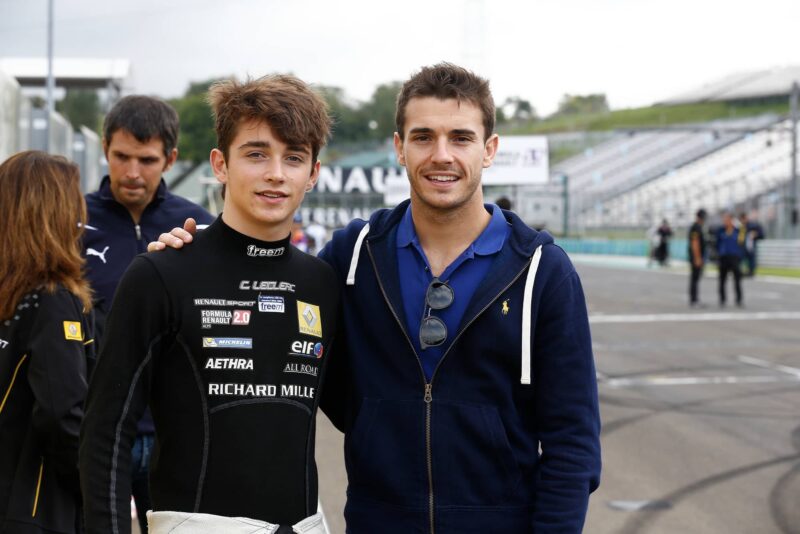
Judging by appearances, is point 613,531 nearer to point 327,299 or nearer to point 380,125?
point 327,299

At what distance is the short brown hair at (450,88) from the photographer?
2.84 metres

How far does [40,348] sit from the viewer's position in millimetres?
2951

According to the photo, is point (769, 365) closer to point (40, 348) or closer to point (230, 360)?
point (40, 348)

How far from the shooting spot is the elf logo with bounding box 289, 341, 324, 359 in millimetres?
2535

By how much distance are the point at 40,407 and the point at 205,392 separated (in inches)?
32.1

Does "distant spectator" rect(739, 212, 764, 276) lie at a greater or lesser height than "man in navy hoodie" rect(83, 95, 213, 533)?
lesser

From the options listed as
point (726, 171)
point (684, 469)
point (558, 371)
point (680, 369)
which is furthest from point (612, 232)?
point (558, 371)

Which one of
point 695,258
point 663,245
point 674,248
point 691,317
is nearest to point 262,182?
point 691,317

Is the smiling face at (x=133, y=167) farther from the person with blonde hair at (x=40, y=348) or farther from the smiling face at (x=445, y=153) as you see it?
the smiling face at (x=445, y=153)

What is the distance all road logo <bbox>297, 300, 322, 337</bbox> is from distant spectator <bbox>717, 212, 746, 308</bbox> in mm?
18239

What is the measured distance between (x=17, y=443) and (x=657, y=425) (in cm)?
638

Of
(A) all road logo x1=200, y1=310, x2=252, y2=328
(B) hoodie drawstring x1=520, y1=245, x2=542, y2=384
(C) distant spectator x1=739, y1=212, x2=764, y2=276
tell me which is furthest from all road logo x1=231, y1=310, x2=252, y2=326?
(C) distant spectator x1=739, y1=212, x2=764, y2=276

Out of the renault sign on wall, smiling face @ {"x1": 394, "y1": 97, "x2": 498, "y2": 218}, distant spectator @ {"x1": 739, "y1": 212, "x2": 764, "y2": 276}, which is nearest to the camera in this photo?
smiling face @ {"x1": 394, "y1": 97, "x2": 498, "y2": 218}

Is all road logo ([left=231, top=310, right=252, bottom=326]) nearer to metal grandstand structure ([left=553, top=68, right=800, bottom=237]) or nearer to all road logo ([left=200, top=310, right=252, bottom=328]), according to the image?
all road logo ([left=200, top=310, right=252, bottom=328])
